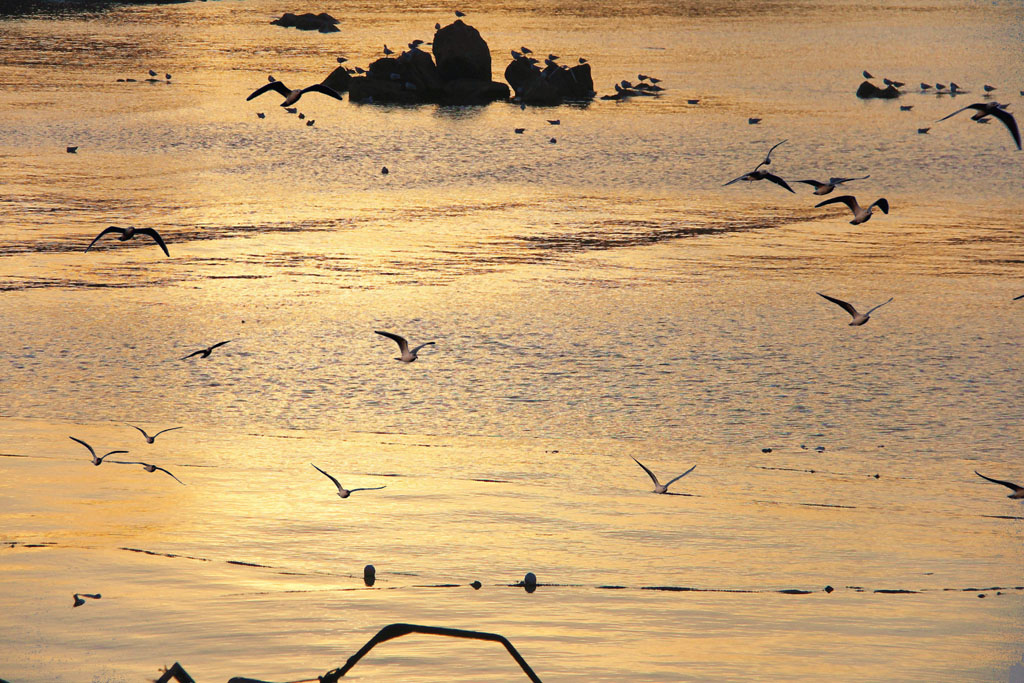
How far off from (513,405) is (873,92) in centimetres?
2795

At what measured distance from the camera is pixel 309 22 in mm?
60469

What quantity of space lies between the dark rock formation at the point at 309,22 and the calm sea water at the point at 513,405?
108 ft

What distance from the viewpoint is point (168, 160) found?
2552 cm

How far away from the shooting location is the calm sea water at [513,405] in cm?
737

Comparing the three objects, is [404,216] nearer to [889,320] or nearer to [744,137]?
[889,320]

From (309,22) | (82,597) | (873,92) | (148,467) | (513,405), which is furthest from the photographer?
(309,22)

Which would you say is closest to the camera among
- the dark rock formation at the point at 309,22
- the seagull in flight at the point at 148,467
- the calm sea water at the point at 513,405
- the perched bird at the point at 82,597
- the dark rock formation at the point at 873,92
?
the calm sea water at the point at 513,405

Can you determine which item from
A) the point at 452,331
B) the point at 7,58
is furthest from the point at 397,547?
the point at 7,58

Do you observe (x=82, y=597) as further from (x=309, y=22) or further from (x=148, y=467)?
(x=309, y=22)

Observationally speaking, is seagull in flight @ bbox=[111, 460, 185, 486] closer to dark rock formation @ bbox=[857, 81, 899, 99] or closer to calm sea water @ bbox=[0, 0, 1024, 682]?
calm sea water @ bbox=[0, 0, 1024, 682]

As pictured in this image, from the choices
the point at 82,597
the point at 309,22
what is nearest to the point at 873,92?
the point at 309,22

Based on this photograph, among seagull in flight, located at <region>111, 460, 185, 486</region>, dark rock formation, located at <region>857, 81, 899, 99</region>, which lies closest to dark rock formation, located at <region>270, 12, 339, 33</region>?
dark rock formation, located at <region>857, 81, 899, 99</region>

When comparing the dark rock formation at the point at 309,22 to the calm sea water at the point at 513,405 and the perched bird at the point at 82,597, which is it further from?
the perched bird at the point at 82,597

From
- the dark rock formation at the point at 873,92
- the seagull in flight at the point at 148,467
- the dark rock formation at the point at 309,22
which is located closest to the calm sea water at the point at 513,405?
the seagull in flight at the point at 148,467
